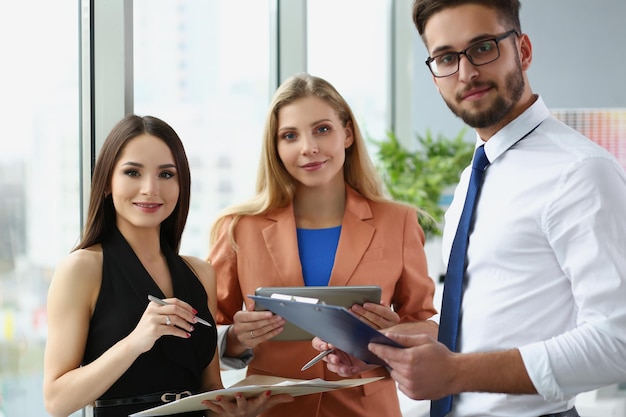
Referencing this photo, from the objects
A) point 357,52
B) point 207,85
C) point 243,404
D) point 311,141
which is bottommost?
point 243,404

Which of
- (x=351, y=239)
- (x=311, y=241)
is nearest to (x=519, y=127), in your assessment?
(x=351, y=239)

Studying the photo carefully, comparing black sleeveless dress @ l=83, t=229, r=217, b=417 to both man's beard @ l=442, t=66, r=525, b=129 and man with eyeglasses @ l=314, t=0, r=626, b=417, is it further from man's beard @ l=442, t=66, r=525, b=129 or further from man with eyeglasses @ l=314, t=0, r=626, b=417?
man's beard @ l=442, t=66, r=525, b=129

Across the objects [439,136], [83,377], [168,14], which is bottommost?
[83,377]

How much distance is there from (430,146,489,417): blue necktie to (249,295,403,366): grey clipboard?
0.20m

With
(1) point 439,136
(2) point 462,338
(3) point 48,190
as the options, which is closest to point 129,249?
(3) point 48,190

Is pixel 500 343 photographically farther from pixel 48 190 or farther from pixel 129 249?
pixel 48 190

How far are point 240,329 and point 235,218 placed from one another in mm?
442

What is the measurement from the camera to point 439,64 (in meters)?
1.87

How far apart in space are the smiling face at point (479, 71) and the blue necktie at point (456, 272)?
5.2 inches

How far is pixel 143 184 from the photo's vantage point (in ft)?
6.95

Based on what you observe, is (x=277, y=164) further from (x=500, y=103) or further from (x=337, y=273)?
(x=500, y=103)

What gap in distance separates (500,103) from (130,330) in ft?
3.62

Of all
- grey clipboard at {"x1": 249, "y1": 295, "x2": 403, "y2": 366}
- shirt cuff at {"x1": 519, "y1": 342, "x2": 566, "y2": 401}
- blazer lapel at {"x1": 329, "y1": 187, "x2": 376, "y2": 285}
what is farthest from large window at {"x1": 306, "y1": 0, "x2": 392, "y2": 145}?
shirt cuff at {"x1": 519, "y1": 342, "x2": 566, "y2": 401}

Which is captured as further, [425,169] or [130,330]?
[425,169]
